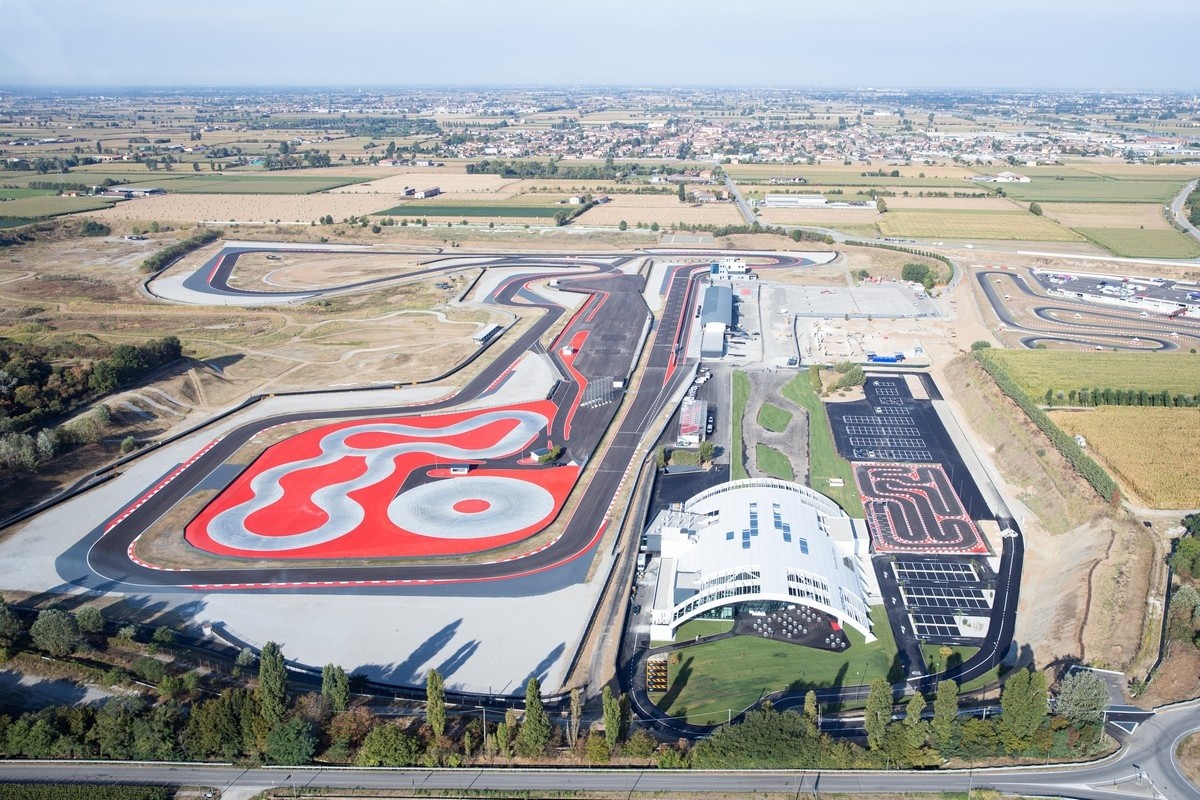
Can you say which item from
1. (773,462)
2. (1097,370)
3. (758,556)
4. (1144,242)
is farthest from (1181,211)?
(758,556)

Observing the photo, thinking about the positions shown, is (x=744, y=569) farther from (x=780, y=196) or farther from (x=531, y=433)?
(x=780, y=196)

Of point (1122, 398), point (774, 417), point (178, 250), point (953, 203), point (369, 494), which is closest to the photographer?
point (369, 494)

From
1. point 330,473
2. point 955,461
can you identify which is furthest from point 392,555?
point 955,461

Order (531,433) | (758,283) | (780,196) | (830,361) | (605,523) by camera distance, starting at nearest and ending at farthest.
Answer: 1. (605,523)
2. (531,433)
3. (830,361)
4. (758,283)
5. (780,196)

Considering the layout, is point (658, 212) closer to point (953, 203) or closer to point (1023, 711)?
point (953, 203)

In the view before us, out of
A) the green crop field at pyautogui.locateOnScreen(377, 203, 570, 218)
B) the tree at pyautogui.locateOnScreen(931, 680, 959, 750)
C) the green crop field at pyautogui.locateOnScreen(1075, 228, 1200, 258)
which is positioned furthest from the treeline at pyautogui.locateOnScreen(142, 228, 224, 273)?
the green crop field at pyautogui.locateOnScreen(1075, 228, 1200, 258)

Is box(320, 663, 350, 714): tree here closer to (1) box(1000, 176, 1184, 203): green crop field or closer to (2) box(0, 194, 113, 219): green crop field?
(2) box(0, 194, 113, 219): green crop field

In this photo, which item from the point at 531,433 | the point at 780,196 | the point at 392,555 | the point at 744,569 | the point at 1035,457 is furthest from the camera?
the point at 780,196
